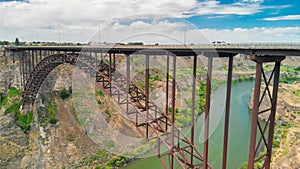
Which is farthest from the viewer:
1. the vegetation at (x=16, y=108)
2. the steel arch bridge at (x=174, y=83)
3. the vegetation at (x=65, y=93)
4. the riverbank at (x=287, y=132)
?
the vegetation at (x=65, y=93)

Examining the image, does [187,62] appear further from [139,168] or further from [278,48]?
[278,48]

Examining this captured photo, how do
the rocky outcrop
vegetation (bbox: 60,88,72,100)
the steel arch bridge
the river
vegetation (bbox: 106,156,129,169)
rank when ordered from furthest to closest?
vegetation (bbox: 60,88,72,100), the river, the rocky outcrop, vegetation (bbox: 106,156,129,169), the steel arch bridge

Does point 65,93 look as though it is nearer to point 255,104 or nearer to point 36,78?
point 36,78

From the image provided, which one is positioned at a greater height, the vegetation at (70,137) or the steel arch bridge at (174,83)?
the steel arch bridge at (174,83)

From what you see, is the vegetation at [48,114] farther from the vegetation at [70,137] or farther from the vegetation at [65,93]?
the vegetation at [70,137]

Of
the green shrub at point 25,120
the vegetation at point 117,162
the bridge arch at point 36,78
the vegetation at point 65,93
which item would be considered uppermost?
the bridge arch at point 36,78

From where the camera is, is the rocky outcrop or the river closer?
the rocky outcrop

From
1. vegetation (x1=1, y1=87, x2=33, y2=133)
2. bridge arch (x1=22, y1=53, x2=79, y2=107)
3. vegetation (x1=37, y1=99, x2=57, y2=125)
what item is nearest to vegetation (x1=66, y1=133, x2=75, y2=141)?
vegetation (x1=37, y1=99, x2=57, y2=125)

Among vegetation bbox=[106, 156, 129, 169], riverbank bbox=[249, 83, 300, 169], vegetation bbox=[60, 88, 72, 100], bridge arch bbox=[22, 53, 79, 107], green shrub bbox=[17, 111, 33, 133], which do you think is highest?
bridge arch bbox=[22, 53, 79, 107]

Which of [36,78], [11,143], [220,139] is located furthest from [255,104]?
[36,78]

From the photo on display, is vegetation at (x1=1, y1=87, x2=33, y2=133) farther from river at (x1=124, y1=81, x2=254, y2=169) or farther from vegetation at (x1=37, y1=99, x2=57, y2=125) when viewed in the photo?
river at (x1=124, y1=81, x2=254, y2=169)

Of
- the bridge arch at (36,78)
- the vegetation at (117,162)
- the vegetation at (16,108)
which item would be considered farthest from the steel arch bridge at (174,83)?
the vegetation at (117,162)
